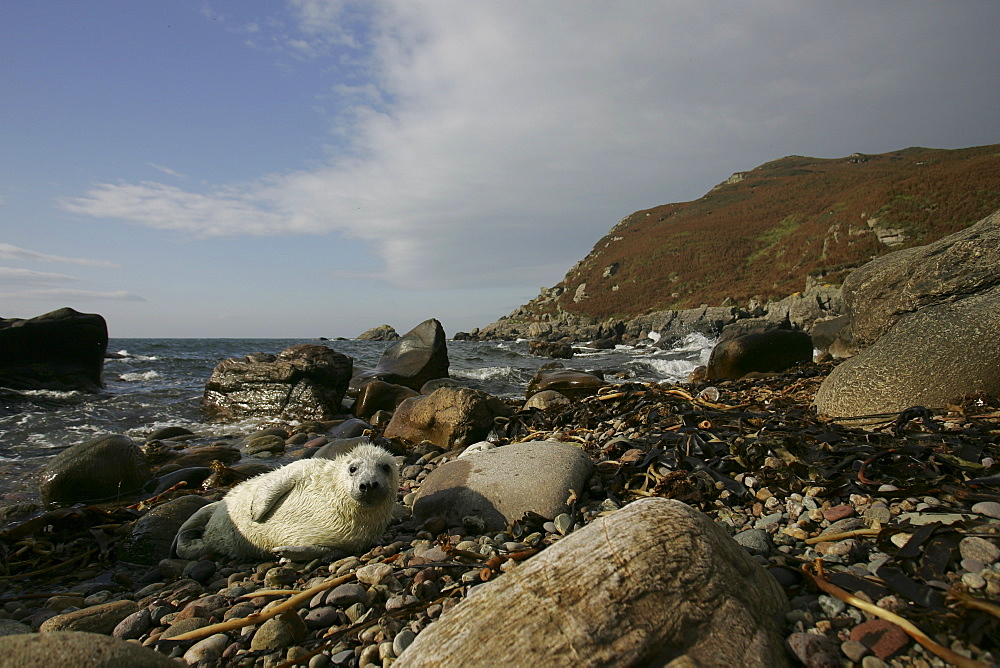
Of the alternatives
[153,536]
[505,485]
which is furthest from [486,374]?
[505,485]

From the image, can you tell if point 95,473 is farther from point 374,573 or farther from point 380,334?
point 380,334

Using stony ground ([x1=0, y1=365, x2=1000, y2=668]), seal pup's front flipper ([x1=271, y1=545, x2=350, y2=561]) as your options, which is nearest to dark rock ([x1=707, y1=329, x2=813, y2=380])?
stony ground ([x1=0, y1=365, x2=1000, y2=668])

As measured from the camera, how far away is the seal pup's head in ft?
11.4

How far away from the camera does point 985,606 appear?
1.72 meters

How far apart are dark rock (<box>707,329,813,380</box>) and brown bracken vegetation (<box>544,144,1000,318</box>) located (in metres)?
22.4

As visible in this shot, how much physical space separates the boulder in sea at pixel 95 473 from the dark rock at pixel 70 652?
571cm

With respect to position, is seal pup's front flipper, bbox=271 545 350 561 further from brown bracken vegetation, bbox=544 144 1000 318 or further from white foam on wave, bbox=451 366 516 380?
brown bracken vegetation, bbox=544 144 1000 318

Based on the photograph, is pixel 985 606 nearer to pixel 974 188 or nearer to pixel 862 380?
pixel 862 380

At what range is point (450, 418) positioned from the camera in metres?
7.35

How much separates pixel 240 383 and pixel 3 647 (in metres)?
11.6

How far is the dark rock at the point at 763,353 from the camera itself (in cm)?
1073

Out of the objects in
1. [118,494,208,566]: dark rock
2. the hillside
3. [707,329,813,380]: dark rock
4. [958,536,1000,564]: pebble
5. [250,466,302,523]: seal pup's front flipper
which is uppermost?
the hillside

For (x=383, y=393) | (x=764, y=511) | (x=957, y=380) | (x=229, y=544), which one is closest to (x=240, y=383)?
(x=383, y=393)

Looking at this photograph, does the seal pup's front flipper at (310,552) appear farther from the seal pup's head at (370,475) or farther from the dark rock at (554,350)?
the dark rock at (554,350)
